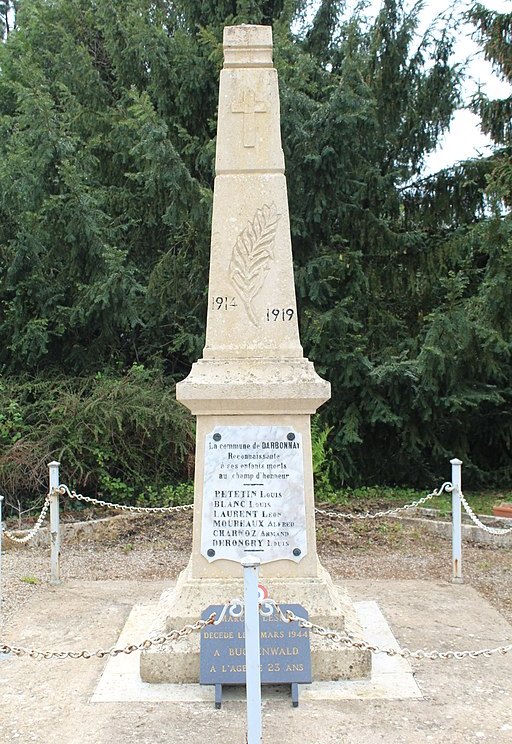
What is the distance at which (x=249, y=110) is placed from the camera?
183 inches

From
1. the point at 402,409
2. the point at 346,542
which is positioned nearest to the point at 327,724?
the point at 346,542

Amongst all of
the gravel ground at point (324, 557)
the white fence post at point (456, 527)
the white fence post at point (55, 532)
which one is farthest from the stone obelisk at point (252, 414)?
the white fence post at point (55, 532)

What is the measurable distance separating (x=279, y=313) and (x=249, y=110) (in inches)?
49.2

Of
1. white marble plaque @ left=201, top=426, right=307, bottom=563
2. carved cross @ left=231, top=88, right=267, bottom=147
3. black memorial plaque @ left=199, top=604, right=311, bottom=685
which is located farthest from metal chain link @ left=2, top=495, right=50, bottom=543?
carved cross @ left=231, top=88, right=267, bottom=147

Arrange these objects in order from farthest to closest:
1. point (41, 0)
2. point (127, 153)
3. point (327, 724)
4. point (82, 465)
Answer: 1. point (41, 0)
2. point (127, 153)
3. point (82, 465)
4. point (327, 724)

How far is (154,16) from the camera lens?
10.8 metres

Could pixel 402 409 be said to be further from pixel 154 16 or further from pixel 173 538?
pixel 154 16

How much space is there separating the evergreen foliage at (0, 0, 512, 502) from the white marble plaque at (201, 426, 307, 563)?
4.96 metres

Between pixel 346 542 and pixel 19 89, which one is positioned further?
pixel 19 89

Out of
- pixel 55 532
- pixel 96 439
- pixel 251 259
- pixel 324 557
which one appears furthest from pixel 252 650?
pixel 96 439

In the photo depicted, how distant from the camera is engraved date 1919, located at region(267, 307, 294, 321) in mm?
4562

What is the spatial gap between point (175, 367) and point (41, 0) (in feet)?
22.4

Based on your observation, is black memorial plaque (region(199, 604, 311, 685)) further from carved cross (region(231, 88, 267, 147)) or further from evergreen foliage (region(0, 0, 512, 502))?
evergreen foliage (region(0, 0, 512, 502))

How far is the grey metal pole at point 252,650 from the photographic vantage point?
119 inches
